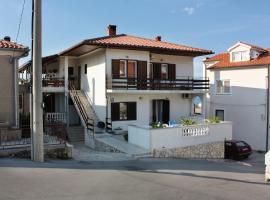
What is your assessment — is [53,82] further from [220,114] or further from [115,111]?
[220,114]

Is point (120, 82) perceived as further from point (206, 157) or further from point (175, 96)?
point (206, 157)

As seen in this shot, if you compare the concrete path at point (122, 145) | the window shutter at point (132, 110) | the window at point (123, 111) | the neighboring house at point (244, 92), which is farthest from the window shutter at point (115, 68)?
the neighboring house at point (244, 92)

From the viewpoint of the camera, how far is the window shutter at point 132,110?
21344 millimetres

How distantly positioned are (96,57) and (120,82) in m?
3.26

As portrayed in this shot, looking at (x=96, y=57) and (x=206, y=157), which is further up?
(x=96, y=57)

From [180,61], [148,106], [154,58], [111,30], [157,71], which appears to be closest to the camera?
[148,106]

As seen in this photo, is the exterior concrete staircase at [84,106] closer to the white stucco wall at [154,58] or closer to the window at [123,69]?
the white stucco wall at [154,58]

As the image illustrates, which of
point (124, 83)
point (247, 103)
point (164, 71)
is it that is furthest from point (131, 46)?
point (247, 103)

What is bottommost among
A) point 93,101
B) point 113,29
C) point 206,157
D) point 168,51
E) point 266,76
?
point 206,157

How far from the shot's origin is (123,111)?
69.8ft

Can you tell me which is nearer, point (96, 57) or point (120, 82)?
point (120, 82)

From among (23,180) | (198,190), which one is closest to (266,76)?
(198,190)

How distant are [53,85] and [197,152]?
12220 millimetres

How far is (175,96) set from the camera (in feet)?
77.6
